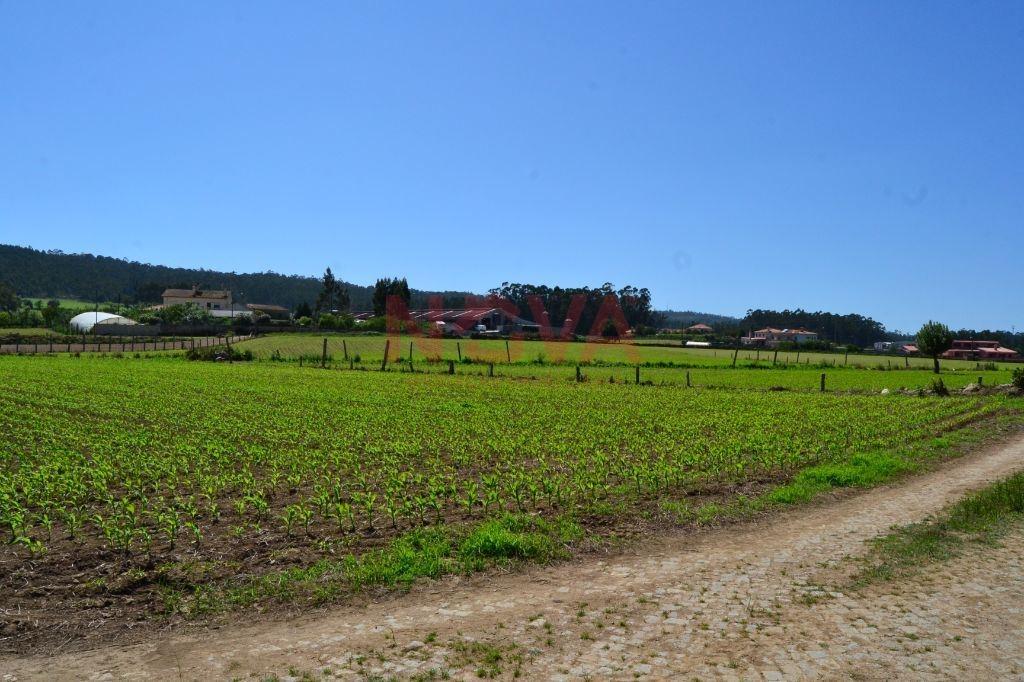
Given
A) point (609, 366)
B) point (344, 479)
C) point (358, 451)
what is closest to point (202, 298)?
point (609, 366)

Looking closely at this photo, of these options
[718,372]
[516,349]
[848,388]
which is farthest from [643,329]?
[848,388]

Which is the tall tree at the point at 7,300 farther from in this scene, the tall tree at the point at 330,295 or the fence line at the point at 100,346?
the fence line at the point at 100,346

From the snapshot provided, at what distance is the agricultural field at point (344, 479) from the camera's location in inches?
356

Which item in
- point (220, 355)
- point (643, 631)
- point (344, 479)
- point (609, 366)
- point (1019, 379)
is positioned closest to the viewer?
point (643, 631)

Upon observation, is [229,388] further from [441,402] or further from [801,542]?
[801,542]

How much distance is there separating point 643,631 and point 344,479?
866 centimetres

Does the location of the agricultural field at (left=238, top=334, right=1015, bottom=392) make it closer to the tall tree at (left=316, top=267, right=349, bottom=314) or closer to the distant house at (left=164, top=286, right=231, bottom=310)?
the tall tree at (left=316, top=267, right=349, bottom=314)

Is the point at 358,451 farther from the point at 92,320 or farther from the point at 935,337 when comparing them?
the point at 92,320

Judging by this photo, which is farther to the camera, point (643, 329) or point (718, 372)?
point (643, 329)

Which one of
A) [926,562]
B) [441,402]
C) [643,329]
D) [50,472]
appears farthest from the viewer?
[643,329]

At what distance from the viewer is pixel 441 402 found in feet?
95.7

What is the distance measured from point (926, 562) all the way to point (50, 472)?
15.4 meters

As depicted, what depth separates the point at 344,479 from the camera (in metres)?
14.5

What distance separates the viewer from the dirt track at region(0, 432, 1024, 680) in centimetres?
647
